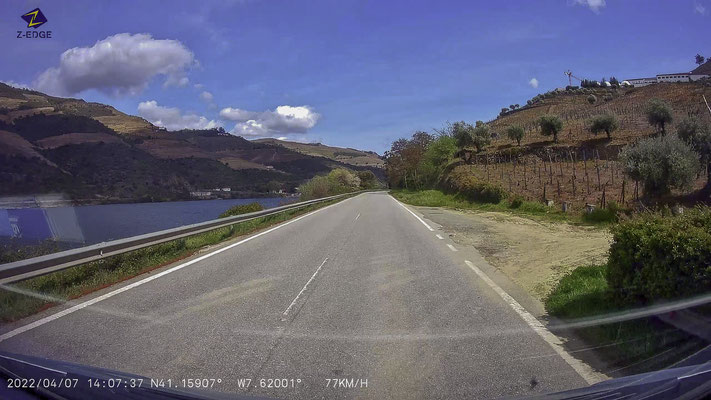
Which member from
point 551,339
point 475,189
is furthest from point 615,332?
point 475,189

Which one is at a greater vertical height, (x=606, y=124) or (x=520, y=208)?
(x=606, y=124)

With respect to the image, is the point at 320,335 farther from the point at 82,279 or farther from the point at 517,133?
the point at 517,133

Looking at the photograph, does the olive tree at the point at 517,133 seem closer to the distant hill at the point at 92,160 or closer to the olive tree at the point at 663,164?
the distant hill at the point at 92,160

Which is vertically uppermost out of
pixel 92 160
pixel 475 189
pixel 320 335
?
pixel 92 160

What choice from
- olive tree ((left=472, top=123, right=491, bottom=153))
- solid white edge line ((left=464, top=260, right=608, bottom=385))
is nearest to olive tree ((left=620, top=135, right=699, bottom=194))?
solid white edge line ((left=464, top=260, right=608, bottom=385))

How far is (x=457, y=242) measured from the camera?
49.6ft

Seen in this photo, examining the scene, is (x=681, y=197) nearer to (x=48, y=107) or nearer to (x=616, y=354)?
(x=616, y=354)

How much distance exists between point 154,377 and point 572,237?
13601 mm

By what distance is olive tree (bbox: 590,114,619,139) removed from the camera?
47062mm

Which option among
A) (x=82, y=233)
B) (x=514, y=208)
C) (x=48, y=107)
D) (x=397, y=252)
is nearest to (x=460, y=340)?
(x=397, y=252)

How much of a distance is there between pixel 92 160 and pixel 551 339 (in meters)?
26.7

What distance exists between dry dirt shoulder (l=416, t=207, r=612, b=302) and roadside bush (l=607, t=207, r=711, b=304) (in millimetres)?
1987

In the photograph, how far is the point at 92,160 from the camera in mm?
26438

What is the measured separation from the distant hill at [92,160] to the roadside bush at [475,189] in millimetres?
18990
